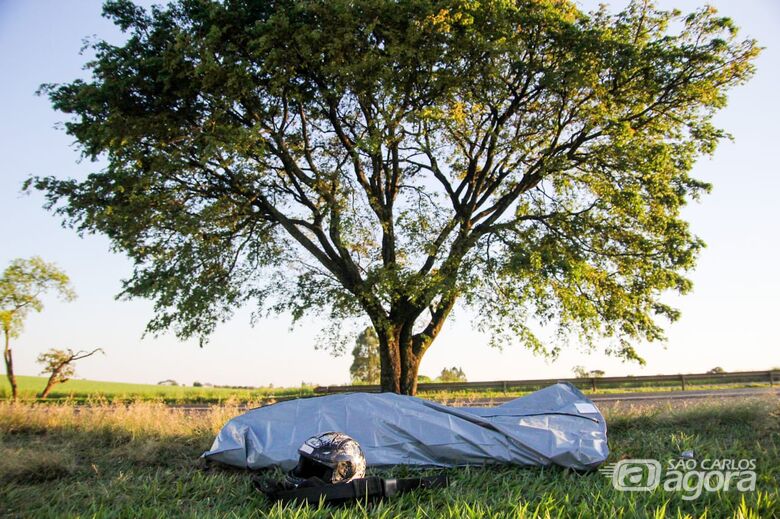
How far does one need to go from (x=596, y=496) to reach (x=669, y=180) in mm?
12141

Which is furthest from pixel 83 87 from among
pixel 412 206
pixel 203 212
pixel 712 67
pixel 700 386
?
pixel 700 386

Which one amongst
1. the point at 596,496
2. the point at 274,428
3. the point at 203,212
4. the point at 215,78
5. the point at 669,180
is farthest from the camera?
the point at 669,180

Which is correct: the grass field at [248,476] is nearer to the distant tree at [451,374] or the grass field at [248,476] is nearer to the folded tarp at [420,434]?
the folded tarp at [420,434]

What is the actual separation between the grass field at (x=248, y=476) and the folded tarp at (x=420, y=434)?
0.21 m

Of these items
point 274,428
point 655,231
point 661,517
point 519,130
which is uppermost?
point 519,130

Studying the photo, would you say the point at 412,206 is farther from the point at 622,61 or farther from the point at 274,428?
the point at 274,428

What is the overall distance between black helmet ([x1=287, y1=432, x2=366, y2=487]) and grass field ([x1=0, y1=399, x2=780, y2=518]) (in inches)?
13.9

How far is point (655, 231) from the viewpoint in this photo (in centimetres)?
1495

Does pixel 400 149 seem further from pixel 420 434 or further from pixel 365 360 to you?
pixel 365 360

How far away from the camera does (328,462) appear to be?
515 centimetres

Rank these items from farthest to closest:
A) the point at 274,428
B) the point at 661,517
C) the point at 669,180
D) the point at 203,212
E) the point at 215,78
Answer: the point at 669,180 < the point at 203,212 < the point at 215,78 < the point at 274,428 < the point at 661,517

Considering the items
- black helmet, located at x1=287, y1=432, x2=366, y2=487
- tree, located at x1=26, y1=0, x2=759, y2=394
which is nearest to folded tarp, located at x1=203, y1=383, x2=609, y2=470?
black helmet, located at x1=287, y1=432, x2=366, y2=487

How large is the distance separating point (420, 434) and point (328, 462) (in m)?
1.64

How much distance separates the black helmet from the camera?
5129 millimetres
